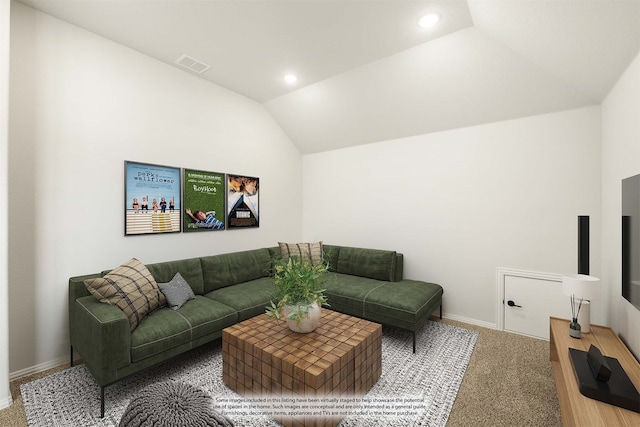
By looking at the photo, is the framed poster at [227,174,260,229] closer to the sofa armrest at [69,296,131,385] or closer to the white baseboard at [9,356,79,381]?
the sofa armrest at [69,296,131,385]

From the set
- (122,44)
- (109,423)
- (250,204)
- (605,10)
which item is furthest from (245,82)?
(109,423)

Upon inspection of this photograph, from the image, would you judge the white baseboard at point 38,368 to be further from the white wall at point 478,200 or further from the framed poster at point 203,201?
the white wall at point 478,200

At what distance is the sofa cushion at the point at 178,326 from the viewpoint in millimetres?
2021

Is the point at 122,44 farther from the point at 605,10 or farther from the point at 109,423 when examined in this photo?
the point at 605,10

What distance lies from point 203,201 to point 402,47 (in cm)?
276

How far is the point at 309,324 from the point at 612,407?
163cm

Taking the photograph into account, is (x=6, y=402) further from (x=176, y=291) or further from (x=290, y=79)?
(x=290, y=79)

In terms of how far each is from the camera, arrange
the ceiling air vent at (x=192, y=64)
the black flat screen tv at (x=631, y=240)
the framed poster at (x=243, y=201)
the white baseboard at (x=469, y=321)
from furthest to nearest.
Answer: the framed poster at (x=243, y=201) → the white baseboard at (x=469, y=321) → the ceiling air vent at (x=192, y=64) → the black flat screen tv at (x=631, y=240)

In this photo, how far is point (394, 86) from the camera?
3189 mm

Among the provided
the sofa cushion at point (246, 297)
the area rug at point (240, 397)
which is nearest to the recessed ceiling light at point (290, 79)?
the sofa cushion at point (246, 297)

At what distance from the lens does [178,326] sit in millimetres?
2229

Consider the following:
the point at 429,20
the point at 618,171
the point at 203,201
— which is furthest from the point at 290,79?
the point at 618,171

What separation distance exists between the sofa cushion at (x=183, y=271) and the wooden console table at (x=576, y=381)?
3.04 m

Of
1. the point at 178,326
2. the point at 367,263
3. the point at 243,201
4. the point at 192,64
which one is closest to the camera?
the point at 178,326
